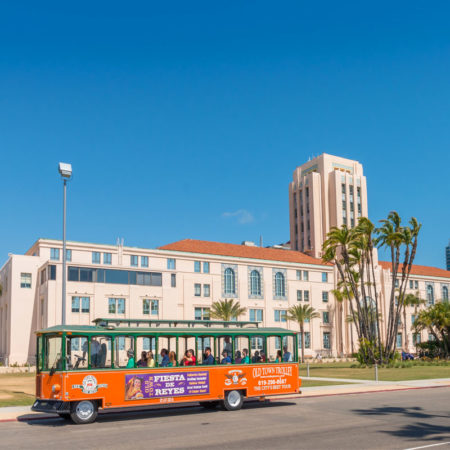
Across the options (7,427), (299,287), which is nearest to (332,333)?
(299,287)

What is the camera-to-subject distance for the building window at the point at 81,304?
56.1 m

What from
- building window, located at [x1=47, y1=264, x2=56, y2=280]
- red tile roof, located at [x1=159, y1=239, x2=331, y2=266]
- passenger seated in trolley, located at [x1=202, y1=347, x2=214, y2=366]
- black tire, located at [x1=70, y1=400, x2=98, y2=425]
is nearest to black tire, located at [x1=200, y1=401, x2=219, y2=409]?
passenger seated in trolley, located at [x1=202, y1=347, x2=214, y2=366]

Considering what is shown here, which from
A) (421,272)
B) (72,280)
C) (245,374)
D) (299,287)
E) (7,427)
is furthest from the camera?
(421,272)

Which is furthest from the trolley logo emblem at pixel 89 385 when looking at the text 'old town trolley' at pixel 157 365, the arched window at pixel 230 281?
the arched window at pixel 230 281

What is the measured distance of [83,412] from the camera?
53.4 feet

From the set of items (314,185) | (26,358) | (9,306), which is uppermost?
(314,185)

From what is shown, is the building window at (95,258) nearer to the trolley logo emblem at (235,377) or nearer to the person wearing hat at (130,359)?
the trolley logo emblem at (235,377)

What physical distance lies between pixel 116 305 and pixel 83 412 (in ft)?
139

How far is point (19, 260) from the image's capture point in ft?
200

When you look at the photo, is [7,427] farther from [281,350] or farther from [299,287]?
[299,287]

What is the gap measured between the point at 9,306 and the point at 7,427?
4928 cm

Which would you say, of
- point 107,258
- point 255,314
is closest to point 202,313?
point 255,314

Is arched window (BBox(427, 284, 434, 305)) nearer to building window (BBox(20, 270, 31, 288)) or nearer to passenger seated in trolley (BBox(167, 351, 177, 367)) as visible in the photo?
building window (BBox(20, 270, 31, 288))

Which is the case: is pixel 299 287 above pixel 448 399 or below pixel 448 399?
above
